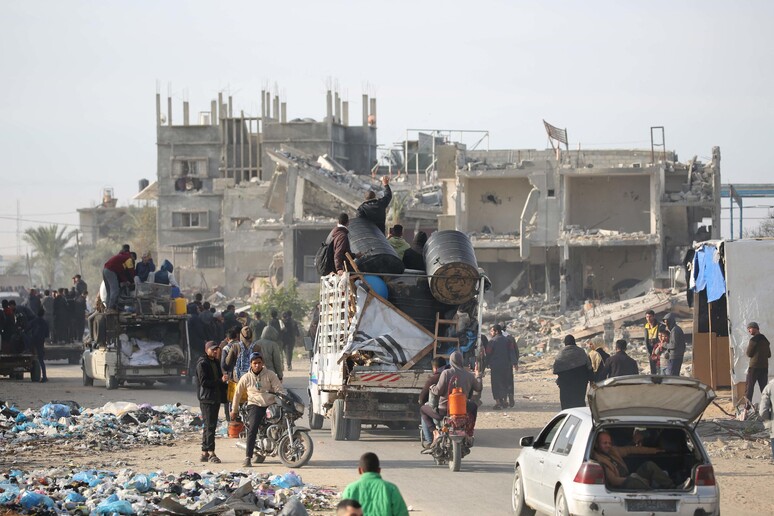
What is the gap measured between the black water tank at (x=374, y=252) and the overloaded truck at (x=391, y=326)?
0.01m

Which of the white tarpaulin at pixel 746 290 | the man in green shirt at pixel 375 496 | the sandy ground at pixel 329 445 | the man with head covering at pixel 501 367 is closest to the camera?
the man in green shirt at pixel 375 496

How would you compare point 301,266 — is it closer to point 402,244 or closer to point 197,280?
point 197,280

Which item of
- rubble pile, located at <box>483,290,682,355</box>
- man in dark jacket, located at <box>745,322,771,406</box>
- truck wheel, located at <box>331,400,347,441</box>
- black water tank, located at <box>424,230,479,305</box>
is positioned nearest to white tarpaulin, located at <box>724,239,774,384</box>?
man in dark jacket, located at <box>745,322,771,406</box>

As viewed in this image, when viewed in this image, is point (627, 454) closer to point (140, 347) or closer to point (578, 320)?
point (140, 347)

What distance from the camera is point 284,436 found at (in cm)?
1529

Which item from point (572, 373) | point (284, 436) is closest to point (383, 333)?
point (284, 436)

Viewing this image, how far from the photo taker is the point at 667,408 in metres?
11.2

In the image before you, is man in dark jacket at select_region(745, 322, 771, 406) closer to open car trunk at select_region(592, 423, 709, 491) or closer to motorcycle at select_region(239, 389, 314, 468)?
motorcycle at select_region(239, 389, 314, 468)

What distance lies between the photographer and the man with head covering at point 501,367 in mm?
23656

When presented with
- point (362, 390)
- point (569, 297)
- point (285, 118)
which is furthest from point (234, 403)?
point (285, 118)

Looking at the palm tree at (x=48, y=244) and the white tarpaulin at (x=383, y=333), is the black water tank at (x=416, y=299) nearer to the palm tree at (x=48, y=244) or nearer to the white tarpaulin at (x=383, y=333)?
the white tarpaulin at (x=383, y=333)

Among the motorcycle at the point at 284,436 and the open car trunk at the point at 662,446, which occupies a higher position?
the open car trunk at the point at 662,446

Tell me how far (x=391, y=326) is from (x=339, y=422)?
1.81 metres

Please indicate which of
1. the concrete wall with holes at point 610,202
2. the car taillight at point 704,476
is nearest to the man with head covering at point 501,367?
the car taillight at point 704,476
